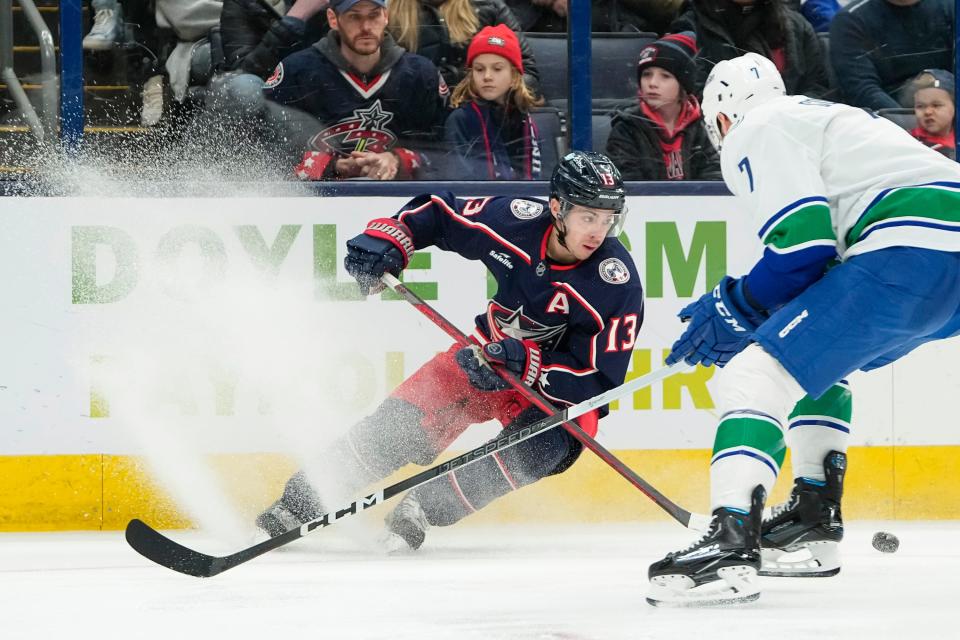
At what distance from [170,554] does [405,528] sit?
743mm

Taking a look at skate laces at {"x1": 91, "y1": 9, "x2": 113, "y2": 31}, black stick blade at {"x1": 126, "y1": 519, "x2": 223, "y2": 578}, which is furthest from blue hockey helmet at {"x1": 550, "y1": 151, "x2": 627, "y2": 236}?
skate laces at {"x1": 91, "y1": 9, "x2": 113, "y2": 31}

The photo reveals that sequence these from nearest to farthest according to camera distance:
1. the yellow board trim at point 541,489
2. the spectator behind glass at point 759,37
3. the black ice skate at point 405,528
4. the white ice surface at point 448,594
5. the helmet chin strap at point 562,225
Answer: the white ice surface at point 448,594 → the helmet chin strap at point 562,225 → the black ice skate at point 405,528 → the yellow board trim at point 541,489 → the spectator behind glass at point 759,37

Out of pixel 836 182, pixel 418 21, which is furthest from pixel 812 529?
pixel 418 21

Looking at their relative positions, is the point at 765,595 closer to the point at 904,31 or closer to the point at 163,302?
the point at 163,302

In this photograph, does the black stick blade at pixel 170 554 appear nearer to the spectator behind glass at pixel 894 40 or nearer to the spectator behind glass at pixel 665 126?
the spectator behind glass at pixel 665 126

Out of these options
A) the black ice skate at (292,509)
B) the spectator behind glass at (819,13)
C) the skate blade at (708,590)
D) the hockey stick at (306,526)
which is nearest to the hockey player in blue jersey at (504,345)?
the black ice skate at (292,509)

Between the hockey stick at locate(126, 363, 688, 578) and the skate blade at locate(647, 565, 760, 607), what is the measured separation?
531 millimetres

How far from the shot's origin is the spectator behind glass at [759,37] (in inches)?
173

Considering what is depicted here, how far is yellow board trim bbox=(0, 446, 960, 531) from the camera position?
4.02 meters

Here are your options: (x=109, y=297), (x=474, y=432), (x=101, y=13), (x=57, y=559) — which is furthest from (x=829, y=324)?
(x=101, y=13)

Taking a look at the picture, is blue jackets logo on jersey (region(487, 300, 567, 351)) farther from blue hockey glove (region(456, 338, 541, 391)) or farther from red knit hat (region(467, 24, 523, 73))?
red knit hat (region(467, 24, 523, 73))

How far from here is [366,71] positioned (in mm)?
4230

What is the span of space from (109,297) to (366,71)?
107 cm

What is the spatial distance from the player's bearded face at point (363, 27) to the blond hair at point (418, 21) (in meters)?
0.04
